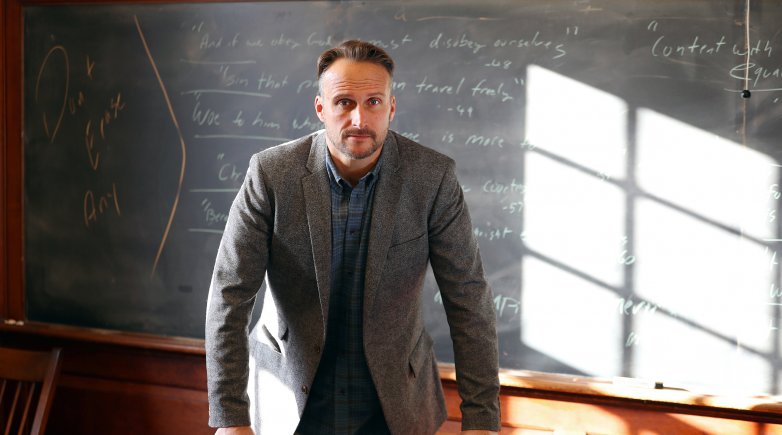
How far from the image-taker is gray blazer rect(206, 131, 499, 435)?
5.30 feet

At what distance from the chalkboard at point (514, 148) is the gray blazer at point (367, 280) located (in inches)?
30.9

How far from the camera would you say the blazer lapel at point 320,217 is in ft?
5.31

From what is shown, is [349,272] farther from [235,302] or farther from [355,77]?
[355,77]

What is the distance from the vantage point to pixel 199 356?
274 cm

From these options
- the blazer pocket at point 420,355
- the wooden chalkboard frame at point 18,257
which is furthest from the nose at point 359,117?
the wooden chalkboard frame at point 18,257

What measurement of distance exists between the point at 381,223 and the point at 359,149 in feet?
0.55

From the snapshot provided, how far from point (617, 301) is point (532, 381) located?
1.19 feet

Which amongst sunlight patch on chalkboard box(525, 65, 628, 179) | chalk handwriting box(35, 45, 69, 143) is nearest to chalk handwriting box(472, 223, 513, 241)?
sunlight patch on chalkboard box(525, 65, 628, 179)

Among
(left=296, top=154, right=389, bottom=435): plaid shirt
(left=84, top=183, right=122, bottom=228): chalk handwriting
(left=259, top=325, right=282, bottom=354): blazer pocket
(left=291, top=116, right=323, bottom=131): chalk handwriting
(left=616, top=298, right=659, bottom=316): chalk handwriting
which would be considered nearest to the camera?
(left=296, top=154, right=389, bottom=435): plaid shirt

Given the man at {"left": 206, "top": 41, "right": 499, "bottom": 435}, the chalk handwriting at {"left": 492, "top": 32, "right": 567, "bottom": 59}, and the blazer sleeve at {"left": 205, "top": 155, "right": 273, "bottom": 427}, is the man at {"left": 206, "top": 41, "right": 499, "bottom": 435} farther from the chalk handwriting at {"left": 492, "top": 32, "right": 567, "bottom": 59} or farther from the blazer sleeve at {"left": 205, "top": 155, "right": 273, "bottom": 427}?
the chalk handwriting at {"left": 492, "top": 32, "right": 567, "bottom": 59}

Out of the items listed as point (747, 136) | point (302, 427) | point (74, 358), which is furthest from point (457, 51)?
point (74, 358)

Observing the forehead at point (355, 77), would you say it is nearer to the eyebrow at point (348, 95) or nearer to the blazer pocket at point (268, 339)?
the eyebrow at point (348, 95)

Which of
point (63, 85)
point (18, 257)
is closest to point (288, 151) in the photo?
point (63, 85)

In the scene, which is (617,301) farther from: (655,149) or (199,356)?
(199,356)
